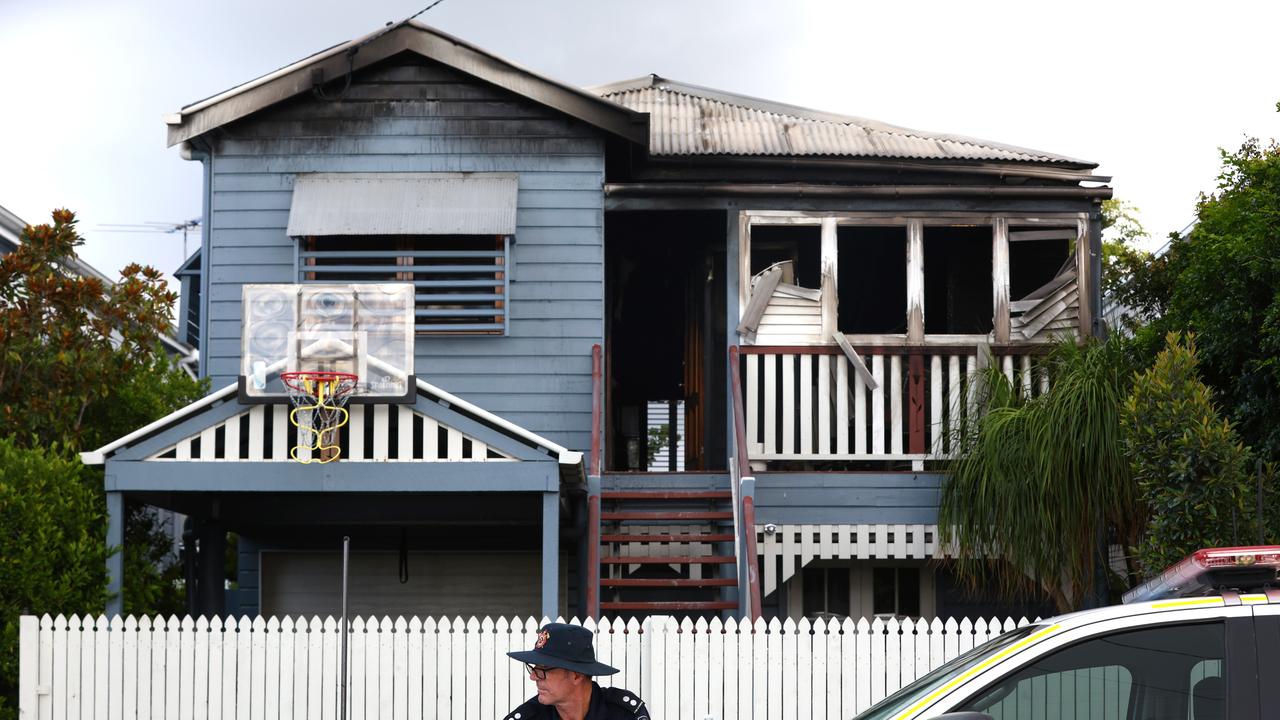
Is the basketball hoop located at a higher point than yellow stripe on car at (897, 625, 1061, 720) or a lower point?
higher

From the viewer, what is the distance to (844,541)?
12805 millimetres

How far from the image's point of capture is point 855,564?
13.7 meters

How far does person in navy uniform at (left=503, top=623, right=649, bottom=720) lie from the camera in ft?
15.8

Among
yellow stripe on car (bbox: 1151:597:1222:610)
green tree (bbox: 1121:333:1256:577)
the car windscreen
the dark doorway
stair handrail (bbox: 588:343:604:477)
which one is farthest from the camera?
the dark doorway

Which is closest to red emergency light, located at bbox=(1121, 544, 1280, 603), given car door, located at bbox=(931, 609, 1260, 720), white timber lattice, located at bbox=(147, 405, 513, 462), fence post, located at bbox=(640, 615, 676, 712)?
car door, located at bbox=(931, 609, 1260, 720)

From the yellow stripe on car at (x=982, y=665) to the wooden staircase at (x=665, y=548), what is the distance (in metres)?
6.97

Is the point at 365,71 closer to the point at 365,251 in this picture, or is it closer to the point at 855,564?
the point at 365,251

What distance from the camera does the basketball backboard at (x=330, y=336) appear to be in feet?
35.0

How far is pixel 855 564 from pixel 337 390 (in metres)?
5.43

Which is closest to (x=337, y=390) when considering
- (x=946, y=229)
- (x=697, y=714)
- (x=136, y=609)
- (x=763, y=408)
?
(x=136, y=609)

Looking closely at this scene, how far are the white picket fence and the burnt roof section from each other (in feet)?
15.5

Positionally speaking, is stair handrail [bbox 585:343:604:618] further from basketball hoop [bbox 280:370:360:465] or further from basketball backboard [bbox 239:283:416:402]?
basketball hoop [bbox 280:370:360:465]

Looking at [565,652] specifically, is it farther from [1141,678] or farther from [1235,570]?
[1235,570]

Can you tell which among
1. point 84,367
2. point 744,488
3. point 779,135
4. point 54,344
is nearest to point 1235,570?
point 744,488
